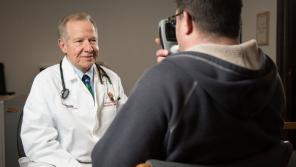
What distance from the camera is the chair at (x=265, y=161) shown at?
0.81m

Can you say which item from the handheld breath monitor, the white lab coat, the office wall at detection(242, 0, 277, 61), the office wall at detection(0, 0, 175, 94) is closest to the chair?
the handheld breath monitor

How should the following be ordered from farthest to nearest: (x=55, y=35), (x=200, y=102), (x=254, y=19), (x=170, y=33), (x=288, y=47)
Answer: (x=55, y=35)
(x=254, y=19)
(x=288, y=47)
(x=170, y=33)
(x=200, y=102)

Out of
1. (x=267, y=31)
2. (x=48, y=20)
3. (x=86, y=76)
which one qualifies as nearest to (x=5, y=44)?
(x=48, y=20)

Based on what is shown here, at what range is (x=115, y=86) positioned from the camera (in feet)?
6.11

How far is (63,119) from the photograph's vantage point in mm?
1606

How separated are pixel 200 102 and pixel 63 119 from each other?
931 mm

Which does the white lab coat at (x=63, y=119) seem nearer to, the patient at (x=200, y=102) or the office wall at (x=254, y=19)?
the patient at (x=200, y=102)

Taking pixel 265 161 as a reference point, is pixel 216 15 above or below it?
above

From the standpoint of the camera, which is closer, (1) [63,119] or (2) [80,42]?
(1) [63,119]

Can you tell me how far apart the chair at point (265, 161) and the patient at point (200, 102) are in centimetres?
3

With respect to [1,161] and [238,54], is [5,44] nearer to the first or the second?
[1,161]

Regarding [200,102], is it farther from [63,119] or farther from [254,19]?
[254,19]

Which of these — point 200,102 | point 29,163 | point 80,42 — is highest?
point 80,42

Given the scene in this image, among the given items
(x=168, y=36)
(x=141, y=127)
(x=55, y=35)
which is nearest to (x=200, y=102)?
(x=141, y=127)
